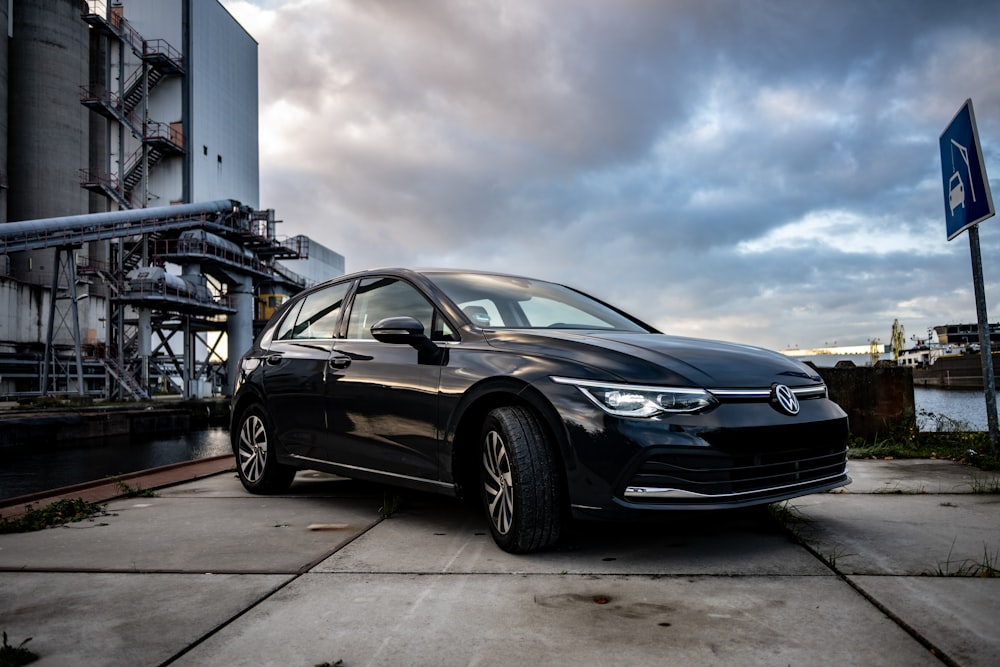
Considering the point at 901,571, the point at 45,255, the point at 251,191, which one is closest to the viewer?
the point at 901,571

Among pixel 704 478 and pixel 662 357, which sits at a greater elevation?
pixel 662 357

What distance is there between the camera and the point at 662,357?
3.44 m

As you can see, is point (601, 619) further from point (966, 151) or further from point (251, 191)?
point (251, 191)

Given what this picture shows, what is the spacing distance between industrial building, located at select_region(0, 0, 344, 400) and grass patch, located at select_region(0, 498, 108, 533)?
1221 inches

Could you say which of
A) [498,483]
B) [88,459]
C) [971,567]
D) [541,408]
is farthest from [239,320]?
[971,567]

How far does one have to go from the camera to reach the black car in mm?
3201

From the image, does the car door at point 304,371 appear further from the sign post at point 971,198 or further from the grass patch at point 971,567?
the sign post at point 971,198

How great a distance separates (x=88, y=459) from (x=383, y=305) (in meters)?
14.4

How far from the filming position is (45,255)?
40.2 meters

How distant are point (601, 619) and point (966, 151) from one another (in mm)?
5816

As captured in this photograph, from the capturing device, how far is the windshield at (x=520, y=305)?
14.0 feet

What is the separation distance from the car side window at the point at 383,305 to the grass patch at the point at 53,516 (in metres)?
2.08

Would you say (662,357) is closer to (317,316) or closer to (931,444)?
(317,316)

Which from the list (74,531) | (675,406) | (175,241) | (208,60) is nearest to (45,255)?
(175,241)
